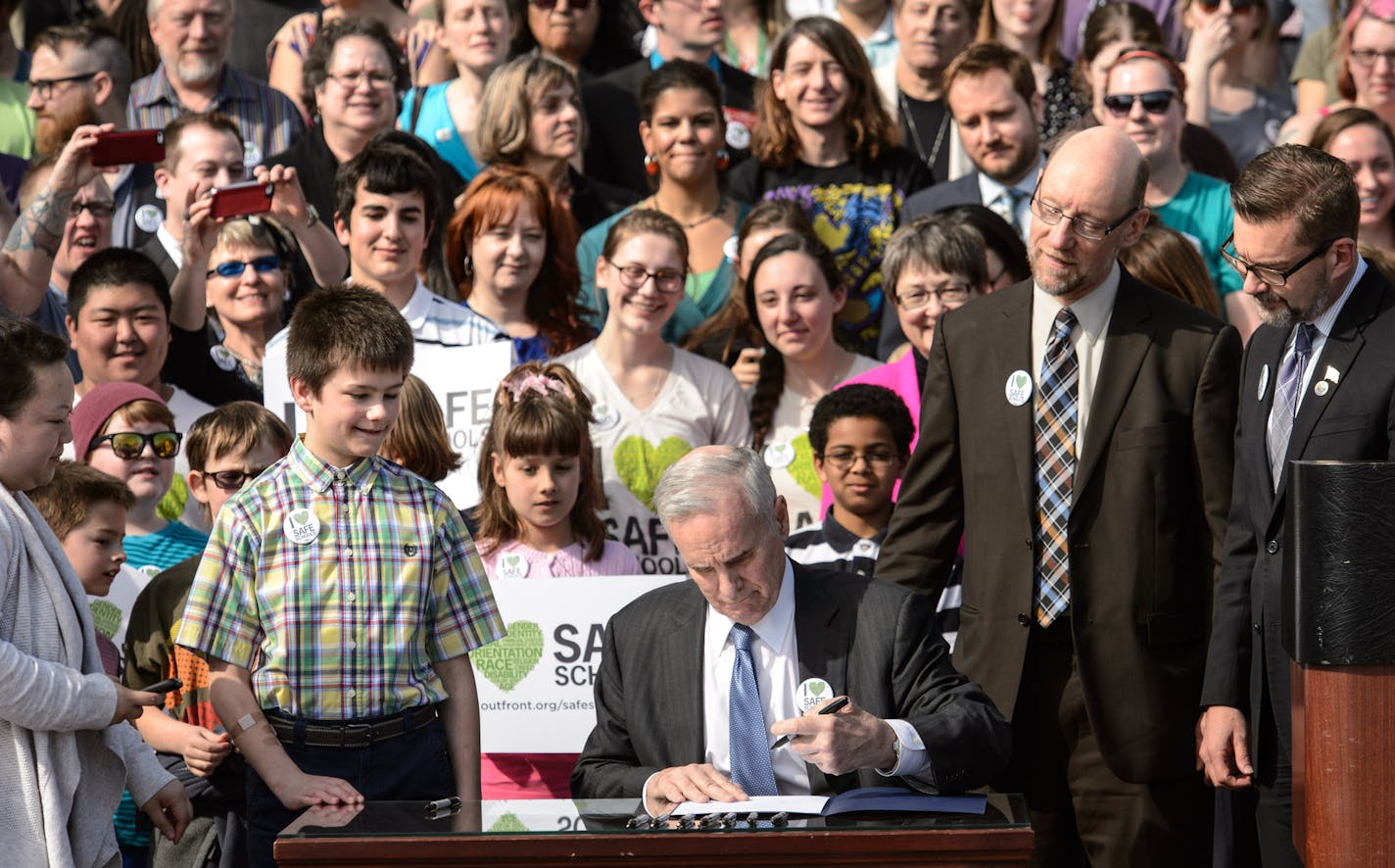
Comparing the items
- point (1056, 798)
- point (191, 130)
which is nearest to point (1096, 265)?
point (1056, 798)

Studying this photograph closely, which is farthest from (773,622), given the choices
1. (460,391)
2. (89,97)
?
(89,97)

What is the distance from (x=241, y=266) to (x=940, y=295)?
278 cm

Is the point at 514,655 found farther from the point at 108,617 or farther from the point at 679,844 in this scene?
the point at 679,844

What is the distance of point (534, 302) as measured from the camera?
7.64 meters

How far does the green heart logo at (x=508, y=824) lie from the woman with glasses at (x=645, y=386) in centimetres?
313

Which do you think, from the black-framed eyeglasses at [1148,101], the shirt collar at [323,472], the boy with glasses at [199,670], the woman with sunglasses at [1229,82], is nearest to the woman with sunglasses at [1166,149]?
the black-framed eyeglasses at [1148,101]

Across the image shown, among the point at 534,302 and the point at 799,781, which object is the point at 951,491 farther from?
the point at 534,302

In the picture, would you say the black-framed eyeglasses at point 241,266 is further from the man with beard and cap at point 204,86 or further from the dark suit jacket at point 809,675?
the dark suit jacket at point 809,675

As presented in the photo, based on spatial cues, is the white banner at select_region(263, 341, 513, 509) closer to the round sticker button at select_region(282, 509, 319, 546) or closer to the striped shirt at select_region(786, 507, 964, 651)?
the striped shirt at select_region(786, 507, 964, 651)

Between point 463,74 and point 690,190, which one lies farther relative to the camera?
point 463,74

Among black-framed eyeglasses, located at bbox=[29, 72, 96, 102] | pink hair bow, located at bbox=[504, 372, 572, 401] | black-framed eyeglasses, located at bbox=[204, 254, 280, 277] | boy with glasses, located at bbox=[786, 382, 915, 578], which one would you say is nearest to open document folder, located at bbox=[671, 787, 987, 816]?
boy with glasses, located at bbox=[786, 382, 915, 578]

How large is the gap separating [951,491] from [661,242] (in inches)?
96.9

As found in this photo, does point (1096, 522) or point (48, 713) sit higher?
point (1096, 522)

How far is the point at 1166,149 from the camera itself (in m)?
7.80
